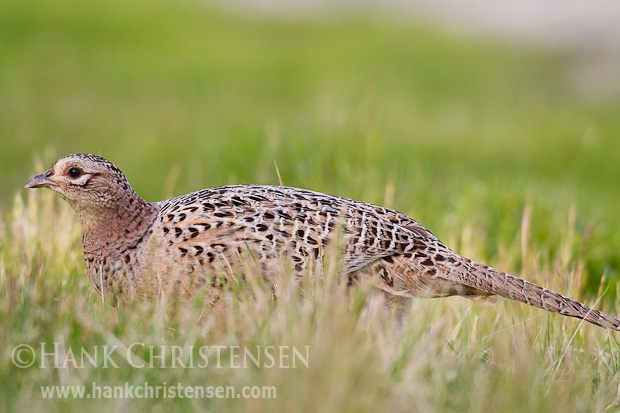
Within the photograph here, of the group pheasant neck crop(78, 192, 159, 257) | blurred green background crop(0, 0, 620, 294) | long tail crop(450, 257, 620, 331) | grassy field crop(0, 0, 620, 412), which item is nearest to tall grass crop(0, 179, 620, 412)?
grassy field crop(0, 0, 620, 412)

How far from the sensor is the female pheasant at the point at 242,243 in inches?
165

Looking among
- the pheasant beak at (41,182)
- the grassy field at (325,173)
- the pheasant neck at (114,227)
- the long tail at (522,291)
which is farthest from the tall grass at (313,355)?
the pheasant beak at (41,182)

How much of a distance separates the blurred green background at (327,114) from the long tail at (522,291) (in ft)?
3.90

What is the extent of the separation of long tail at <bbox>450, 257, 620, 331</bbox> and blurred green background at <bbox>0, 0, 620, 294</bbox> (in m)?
1.19

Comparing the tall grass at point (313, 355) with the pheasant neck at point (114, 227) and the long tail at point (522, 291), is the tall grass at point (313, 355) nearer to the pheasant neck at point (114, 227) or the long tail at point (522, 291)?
the long tail at point (522, 291)

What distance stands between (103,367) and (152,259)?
3.57ft

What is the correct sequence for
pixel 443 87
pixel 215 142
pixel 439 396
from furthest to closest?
pixel 443 87
pixel 215 142
pixel 439 396

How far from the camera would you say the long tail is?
13.6 ft

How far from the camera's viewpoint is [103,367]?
3.20 metres

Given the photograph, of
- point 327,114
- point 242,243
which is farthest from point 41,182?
point 327,114

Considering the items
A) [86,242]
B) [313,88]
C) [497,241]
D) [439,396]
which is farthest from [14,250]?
[313,88]

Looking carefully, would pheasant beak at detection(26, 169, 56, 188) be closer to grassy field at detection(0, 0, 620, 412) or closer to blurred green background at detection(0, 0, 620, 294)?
grassy field at detection(0, 0, 620, 412)

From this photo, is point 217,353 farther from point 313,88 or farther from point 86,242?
point 313,88

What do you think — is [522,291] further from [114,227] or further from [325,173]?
[325,173]
